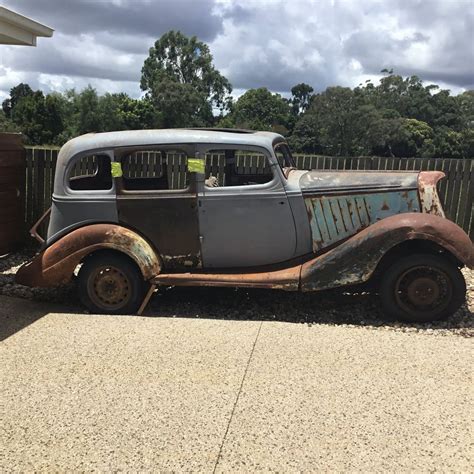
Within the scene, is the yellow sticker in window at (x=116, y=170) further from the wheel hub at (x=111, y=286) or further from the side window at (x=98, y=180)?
the wheel hub at (x=111, y=286)

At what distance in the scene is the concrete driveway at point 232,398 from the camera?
9.06 ft

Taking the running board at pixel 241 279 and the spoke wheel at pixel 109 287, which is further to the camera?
the spoke wheel at pixel 109 287

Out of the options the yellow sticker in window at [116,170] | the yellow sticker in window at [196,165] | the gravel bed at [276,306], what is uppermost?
the yellow sticker in window at [196,165]

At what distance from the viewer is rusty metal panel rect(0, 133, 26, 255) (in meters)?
7.36

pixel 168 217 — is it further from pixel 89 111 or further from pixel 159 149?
pixel 89 111

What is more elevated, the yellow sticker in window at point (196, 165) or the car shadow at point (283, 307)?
the yellow sticker in window at point (196, 165)

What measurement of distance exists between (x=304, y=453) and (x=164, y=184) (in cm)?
388

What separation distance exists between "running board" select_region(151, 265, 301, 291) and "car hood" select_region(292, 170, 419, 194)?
0.82 metres

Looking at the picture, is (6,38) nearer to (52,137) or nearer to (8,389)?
(8,389)

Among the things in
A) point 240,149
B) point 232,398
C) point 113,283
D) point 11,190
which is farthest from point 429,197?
point 11,190

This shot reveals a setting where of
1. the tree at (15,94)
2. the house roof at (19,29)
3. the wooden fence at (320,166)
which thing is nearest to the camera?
the house roof at (19,29)

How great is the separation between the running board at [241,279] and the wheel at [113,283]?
0.76ft

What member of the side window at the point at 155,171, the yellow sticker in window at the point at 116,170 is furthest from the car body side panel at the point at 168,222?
the side window at the point at 155,171

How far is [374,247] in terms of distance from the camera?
4730mm
